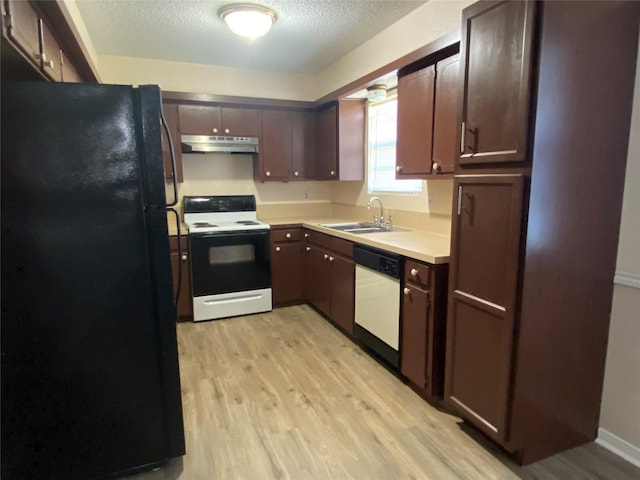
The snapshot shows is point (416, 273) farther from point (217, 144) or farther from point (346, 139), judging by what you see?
point (217, 144)

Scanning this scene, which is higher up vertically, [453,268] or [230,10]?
[230,10]

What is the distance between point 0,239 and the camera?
1.42m

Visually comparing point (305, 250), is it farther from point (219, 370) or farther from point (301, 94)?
point (301, 94)

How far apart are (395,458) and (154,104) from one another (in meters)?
1.95

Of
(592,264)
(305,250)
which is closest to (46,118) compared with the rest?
(592,264)

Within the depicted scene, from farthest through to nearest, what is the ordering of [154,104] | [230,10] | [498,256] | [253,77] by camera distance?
[253,77] < [230,10] < [498,256] < [154,104]

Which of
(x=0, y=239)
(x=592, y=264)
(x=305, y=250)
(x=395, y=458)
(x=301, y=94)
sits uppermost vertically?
(x=301, y=94)

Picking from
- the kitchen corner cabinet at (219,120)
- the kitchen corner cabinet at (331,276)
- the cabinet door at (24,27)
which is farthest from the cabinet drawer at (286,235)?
the cabinet door at (24,27)

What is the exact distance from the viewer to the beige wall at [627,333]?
5.73 ft

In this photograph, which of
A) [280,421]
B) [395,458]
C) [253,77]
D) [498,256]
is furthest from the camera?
[253,77]

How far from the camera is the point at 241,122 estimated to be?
3947 millimetres

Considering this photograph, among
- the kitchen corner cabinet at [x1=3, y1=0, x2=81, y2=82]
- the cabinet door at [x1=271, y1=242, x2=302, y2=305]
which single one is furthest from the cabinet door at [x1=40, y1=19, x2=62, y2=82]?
the cabinet door at [x1=271, y1=242, x2=302, y2=305]

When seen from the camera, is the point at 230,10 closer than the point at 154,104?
No

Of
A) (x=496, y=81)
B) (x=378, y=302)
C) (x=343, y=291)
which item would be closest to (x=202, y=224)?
(x=343, y=291)
